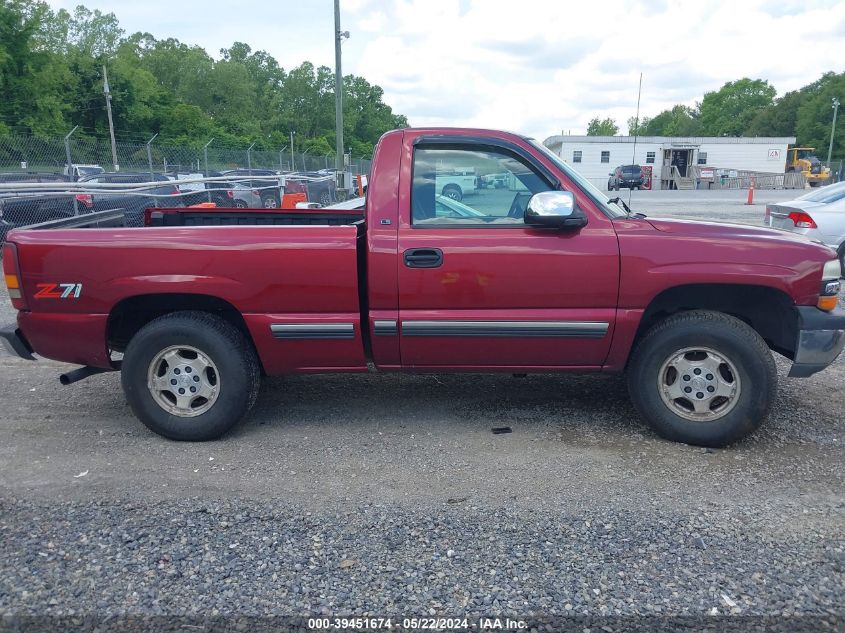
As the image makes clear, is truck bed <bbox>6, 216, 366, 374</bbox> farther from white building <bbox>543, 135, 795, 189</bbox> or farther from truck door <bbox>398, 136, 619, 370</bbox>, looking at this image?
white building <bbox>543, 135, 795, 189</bbox>

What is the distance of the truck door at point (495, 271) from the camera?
4078mm

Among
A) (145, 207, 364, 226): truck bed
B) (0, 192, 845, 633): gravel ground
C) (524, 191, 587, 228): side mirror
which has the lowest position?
(0, 192, 845, 633): gravel ground

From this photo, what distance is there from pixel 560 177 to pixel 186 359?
8.39 ft

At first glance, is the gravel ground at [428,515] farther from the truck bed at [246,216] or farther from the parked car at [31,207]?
the parked car at [31,207]

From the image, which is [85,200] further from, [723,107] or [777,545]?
[723,107]

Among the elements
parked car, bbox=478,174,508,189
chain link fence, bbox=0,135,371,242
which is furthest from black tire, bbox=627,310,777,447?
chain link fence, bbox=0,135,371,242

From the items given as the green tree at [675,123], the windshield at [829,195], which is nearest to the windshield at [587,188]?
the windshield at [829,195]

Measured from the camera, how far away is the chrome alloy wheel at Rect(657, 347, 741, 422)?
4.14 m

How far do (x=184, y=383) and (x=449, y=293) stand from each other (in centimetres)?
174

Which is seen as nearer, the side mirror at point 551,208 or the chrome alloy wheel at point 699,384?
the side mirror at point 551,208

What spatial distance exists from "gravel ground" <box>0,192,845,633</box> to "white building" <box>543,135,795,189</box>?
48.3 m

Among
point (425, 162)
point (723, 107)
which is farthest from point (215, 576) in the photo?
point (723, 107)

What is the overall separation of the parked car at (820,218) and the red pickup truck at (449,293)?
21.3ft

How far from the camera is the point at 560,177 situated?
13.8ft
